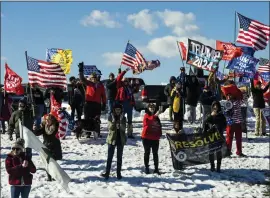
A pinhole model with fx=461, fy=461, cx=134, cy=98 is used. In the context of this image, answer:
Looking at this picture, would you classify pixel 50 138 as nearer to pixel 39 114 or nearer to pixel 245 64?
pixel 39 114

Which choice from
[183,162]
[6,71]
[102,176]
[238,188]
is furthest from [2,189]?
[6,71]

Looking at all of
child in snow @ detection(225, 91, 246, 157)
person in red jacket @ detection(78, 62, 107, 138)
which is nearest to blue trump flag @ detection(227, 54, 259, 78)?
child in snow @ detection(225, 91, 246, 157)

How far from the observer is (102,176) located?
1106 cm

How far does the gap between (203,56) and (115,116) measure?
7.12 m

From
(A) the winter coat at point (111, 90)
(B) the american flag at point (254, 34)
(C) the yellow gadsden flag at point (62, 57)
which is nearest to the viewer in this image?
(A) the winter coat at point (111, 90)

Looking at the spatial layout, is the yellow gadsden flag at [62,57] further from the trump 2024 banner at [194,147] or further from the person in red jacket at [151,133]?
the person in red jacket at [151,133]

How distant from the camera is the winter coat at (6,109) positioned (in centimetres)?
1795

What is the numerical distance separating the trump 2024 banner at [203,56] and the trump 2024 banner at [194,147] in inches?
211

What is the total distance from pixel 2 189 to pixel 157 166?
3693mm

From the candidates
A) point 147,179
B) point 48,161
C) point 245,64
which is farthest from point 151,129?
point 245,64

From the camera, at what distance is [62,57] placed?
71.7 ft

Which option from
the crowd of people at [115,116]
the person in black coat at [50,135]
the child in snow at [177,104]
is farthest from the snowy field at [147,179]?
the child in snow at [177,104]

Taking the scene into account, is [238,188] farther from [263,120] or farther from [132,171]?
[263,120]

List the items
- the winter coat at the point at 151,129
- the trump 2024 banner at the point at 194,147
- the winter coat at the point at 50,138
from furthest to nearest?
the trump 2024 banner at the point at 194,147 < the winter coat at the point at 151,129 < the winter coat at the point at 50,138
